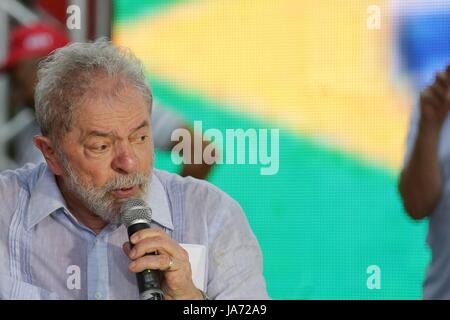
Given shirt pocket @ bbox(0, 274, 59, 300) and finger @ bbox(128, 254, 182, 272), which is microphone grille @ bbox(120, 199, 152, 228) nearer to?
finger @ bbox(128, 254, 182, 272)

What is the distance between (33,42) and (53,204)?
0.62m

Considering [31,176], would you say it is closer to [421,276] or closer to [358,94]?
[358,94]

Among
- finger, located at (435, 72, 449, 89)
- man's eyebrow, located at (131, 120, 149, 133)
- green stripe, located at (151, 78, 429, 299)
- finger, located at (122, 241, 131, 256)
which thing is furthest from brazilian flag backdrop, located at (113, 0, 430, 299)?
finger, located at (122, 241, 131, 256)

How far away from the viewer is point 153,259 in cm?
182

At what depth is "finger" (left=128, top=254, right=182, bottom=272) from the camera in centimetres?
179

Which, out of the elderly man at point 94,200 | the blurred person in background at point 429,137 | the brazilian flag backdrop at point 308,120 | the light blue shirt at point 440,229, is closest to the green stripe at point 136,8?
the brazilian flag backdrop at point 308,120

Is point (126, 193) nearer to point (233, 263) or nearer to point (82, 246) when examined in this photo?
point (82, 246)

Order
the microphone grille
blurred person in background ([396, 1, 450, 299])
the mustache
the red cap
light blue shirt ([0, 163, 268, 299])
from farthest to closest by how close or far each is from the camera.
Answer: the red cap, blurred person in background ([396, 1, 450, 299]), light blue shirt ([0, 163, 268, 299]), the mustache, the microphone grille

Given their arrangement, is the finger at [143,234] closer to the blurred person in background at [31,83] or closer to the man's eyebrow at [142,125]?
the man's eyebrow at [142,125]

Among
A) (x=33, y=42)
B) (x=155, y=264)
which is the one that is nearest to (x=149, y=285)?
(x=155, y=264)

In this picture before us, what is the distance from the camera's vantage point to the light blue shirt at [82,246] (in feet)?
7.09

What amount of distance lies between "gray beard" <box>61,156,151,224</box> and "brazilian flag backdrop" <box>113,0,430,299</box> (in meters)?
0.36

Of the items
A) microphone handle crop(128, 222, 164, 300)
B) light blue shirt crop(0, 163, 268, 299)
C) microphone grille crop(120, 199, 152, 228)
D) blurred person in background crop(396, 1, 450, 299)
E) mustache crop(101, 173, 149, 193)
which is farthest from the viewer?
blurred person in background crop(396, 1, 450, 299)

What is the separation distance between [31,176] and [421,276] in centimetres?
124
